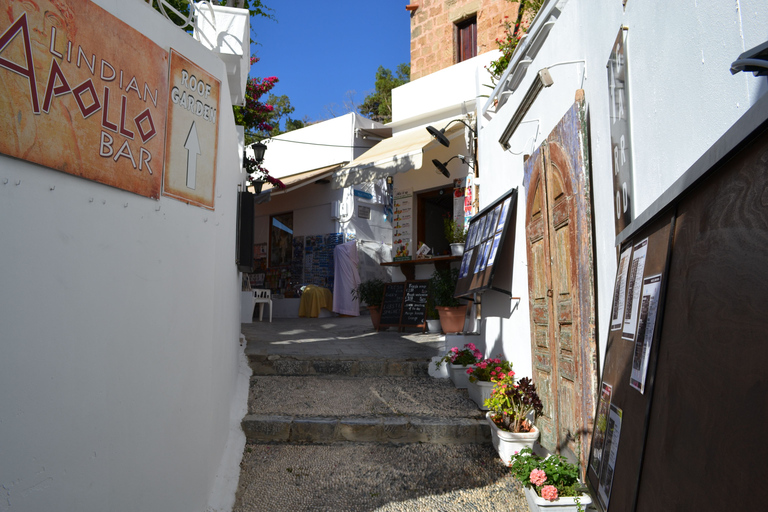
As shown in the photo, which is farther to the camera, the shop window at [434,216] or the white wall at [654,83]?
the shop window at [434,216]

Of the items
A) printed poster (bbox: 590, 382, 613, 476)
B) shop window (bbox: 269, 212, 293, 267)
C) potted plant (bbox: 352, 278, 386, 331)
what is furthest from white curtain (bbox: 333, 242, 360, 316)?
printed poster (bbox: 590, 382, 613, 476)

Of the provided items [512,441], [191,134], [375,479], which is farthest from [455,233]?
[191,134]

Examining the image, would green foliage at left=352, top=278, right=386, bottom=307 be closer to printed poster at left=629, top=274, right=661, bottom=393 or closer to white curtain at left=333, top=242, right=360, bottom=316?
white curtain at left=333, top=242, right=360, bottom=316

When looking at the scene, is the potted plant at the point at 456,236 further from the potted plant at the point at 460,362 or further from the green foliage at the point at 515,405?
the green foliage at the point at 515,405

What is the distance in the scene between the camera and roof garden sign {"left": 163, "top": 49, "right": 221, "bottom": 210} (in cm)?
306

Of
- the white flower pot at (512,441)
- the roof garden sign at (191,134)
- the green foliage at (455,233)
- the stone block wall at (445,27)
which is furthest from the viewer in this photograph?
the stone block wall at (445,27)

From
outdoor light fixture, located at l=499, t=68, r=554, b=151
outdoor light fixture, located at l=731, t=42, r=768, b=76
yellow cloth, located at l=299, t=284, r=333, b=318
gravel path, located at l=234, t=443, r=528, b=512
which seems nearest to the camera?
outdoor light fixture, located at l=731, t=42, r=768, b=76

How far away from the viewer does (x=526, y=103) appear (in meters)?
4.87

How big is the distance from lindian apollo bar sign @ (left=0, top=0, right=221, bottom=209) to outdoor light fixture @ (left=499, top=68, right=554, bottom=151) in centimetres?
233

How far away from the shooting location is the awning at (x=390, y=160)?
912 centimetres

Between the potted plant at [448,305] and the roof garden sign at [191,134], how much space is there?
193 inches

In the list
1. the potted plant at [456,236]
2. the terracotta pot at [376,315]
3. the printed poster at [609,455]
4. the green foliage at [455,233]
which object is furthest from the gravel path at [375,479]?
the terracotta pot at [376,315]

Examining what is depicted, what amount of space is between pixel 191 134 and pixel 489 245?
3.38 metres

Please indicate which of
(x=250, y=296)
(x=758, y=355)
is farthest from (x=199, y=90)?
(x=250, y=296)
